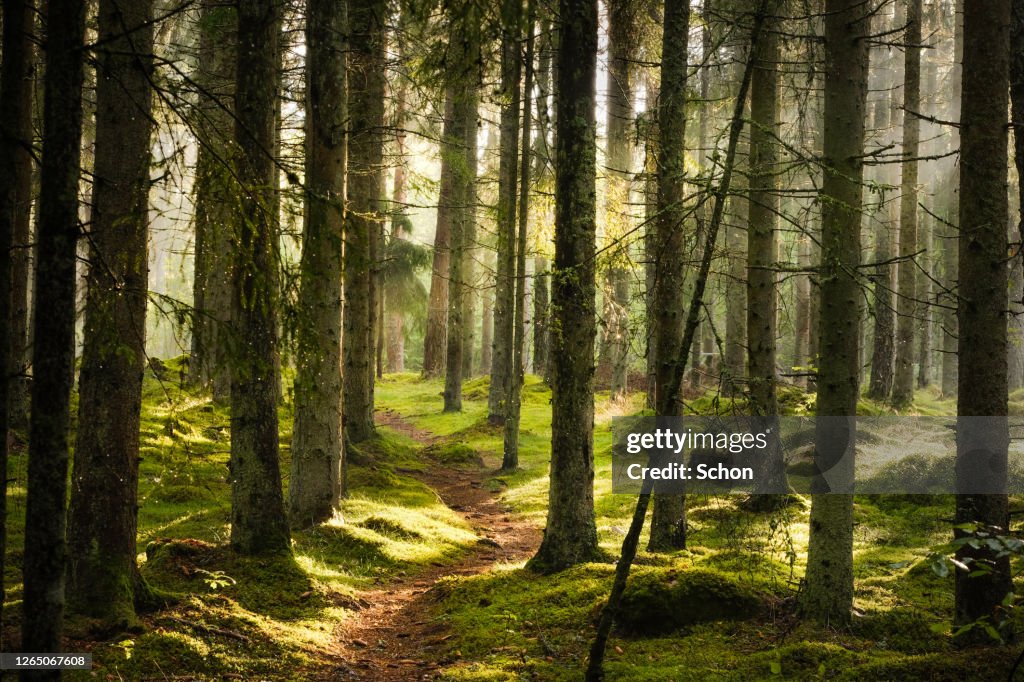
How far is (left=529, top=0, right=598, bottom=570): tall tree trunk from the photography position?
702 centimetres

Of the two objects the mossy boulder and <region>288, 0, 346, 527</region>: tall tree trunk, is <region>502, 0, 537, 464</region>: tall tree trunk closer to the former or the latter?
<region>288, 0, 346, 527</region>: tall tree trunk

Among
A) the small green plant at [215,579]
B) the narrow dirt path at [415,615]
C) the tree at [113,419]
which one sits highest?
the tree at [113,419]

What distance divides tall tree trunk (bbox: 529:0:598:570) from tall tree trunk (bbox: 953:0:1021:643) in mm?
3012

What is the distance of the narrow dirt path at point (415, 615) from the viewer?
5672 millimetres

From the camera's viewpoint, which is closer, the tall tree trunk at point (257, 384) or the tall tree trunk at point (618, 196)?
the tall tree trunk at point (257, 384)

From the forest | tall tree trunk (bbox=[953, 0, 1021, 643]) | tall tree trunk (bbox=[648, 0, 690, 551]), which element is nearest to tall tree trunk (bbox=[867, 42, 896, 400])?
tall tree trunk (bbox=[953, 0, 1021, 643])

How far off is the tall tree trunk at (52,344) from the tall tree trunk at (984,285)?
17.2ft

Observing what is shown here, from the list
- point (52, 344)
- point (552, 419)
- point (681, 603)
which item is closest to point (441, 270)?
point (552, 419)

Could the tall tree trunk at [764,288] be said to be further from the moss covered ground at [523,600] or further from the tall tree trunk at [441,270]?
the tall tree trunk at [441,270]

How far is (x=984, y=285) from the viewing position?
514 centimetres

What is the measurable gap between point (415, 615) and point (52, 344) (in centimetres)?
475

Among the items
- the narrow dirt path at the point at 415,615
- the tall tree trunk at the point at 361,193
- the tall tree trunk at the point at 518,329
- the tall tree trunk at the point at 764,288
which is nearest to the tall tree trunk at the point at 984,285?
the narrow dirt path at the point at 415,615

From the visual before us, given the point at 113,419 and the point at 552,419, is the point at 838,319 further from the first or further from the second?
the point at 113,419

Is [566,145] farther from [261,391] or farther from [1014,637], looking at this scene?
[1014,637]
